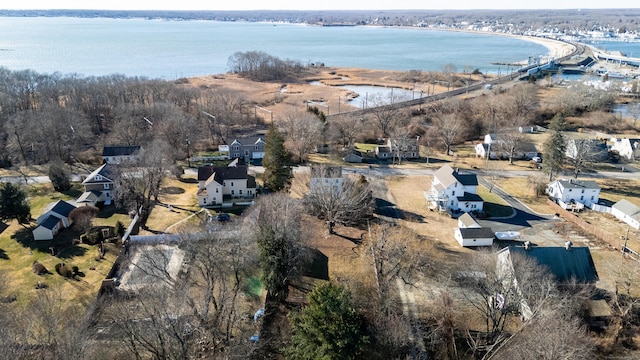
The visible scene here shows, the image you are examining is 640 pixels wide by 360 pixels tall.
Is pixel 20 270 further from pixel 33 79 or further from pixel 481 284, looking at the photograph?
pixel 33 79

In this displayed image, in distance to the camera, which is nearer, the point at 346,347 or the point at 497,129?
the point at 346,347

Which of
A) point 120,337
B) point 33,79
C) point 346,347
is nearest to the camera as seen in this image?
point 346,347

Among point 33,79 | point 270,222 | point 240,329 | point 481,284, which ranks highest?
point 33,79

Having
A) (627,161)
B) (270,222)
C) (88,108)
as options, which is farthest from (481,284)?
(88,108)

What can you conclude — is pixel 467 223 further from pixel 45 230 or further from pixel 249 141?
pixel 45 230

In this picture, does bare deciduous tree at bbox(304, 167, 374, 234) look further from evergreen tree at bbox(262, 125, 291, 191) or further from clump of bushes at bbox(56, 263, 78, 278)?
clump of bushes at bbox(56, 263, 78, 278)

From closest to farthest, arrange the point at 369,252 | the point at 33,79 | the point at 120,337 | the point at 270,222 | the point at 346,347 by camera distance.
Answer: the point at 346,347 < the point at 120,337 < the point at 270,222 < the point at 369,252 < the point at 33,79

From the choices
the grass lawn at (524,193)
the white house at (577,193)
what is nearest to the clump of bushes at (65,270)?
the grass lawn at (524,193)
